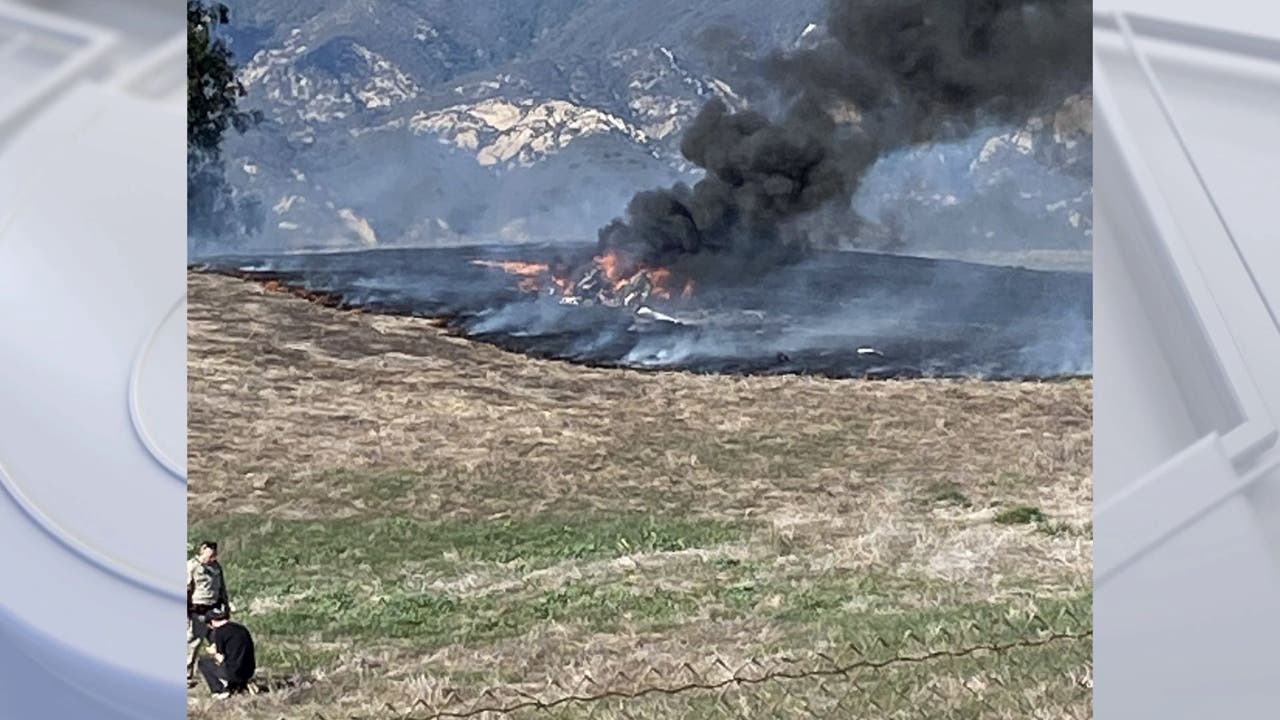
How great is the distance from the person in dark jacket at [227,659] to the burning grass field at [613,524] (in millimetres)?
33

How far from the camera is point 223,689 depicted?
9.30 feet

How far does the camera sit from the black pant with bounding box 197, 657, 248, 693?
2.83 m

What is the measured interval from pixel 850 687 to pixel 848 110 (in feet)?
4.34

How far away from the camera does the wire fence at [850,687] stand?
287 cm

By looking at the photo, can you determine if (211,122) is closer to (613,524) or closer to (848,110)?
(613,524)

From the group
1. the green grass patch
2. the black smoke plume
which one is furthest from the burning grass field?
the black smoke plume

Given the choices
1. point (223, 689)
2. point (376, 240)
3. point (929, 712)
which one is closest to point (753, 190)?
point (376, 240)

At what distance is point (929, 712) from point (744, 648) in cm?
44

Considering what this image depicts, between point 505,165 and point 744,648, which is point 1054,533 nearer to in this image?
point 744,648

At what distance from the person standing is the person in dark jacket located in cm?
2

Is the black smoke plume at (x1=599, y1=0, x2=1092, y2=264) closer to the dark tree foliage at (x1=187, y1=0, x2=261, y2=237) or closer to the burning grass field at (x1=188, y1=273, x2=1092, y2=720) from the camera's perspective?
the burning grass field at (x1=188, y1=273, x2=1092, y2=720)
